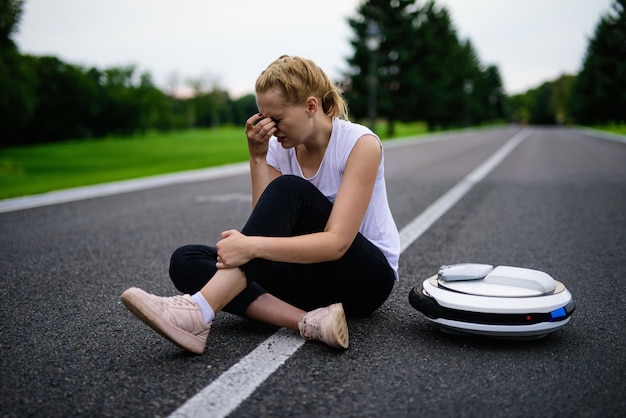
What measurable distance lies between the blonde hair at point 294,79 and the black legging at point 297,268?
389mm

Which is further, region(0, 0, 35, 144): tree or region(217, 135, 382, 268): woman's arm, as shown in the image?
region(0, 0, 35, 144): tree

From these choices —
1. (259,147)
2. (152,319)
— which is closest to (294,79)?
(259,147)

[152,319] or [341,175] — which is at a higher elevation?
[341,175]

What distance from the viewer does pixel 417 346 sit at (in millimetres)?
2574

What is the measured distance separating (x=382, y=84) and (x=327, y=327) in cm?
4587

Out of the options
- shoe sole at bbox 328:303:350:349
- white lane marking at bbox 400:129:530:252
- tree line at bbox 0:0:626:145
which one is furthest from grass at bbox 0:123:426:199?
shoe sole at bbox 328:303:350:349

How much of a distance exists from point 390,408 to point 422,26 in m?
49.1

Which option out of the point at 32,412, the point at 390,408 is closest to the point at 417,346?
the point at 390,408

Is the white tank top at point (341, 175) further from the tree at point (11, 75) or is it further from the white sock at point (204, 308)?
the tree at point (11, 75)

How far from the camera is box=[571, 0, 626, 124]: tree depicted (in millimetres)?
36156

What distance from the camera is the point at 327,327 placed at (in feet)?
7.98

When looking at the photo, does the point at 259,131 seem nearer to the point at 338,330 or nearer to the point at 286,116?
the point at 286,116

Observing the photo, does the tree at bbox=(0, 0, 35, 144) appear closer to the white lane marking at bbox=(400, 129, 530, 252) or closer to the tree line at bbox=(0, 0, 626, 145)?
the tree line at bbox=(0, 0, 626, 145)

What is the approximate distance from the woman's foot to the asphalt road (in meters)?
0.07
